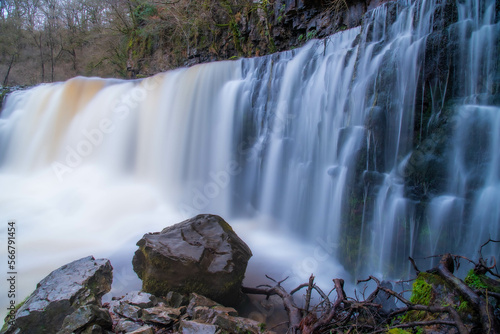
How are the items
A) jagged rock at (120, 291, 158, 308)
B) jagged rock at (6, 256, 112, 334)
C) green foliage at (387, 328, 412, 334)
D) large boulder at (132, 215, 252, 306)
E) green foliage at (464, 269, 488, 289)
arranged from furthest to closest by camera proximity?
large boulder at (132, 215, 252, 306) < jagged rock at (120, 291, 158, 308) < jagged rock at (6, 256, 112, 334) < green foliage at (464, 269, 488, 289) < green foliage at (387, 328, 412, 334)

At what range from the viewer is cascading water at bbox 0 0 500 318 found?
3393 mm

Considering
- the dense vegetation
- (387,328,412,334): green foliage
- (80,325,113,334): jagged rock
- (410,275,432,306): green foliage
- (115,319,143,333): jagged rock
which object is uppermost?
the dense vegetation

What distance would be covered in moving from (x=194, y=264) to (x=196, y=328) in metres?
0.83

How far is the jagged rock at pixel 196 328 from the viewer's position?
7.61 feet

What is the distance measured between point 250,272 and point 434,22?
400cm

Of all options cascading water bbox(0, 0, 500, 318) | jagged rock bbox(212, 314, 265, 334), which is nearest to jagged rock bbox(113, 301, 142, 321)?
jagged rock bbox(212, 314, 265, 334)

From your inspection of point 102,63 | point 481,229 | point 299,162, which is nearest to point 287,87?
point 299,162

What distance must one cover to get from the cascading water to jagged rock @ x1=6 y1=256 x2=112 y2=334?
1.23m

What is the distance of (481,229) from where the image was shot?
123 inches

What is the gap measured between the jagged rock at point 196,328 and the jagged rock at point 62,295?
0.95 metres

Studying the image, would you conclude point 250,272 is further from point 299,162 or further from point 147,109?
point 147,109

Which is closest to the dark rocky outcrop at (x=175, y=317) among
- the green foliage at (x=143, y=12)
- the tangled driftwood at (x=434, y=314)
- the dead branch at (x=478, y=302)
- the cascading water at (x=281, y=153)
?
the tangled driftwood at (x=434, y=314)

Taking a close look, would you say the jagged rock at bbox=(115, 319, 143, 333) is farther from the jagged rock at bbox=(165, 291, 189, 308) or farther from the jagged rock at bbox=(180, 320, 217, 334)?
the jagged rock at bbox=(165, 291, 189, 308)

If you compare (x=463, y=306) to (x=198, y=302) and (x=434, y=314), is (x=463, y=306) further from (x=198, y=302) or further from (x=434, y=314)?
(x=198, y=302)
